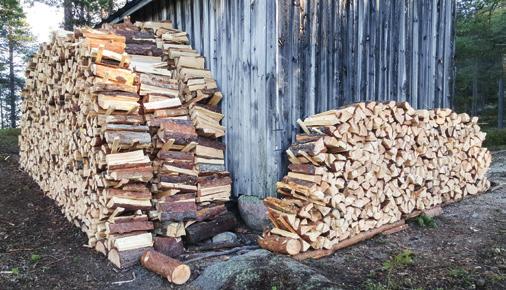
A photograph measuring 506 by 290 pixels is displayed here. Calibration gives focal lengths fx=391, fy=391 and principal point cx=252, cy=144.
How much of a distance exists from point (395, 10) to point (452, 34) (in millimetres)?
2066

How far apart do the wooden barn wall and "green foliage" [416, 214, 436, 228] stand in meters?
2.19

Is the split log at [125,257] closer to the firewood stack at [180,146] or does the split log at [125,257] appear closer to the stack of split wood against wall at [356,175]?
the firewood stack at [180,146]

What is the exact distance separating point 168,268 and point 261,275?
110cm

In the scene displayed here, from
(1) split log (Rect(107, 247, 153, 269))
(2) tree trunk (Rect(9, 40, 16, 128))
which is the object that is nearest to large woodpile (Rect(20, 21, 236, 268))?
(1) split log (Rect(107, 247, 153, 269))

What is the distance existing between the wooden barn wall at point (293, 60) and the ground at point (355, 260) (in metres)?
1.63

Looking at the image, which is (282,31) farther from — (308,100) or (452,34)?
(452,34)

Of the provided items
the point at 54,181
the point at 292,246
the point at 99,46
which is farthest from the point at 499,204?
the point at 54,181

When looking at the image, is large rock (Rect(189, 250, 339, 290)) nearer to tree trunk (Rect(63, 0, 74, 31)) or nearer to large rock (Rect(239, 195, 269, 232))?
large rock (Rect(239, 195, 269, 232))

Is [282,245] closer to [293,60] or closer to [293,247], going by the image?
[293,247]

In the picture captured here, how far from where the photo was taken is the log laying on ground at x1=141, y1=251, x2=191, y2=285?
4.31 metres

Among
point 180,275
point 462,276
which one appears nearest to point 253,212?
point 180,275

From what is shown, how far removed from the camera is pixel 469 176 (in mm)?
7652

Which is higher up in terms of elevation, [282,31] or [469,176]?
[282,31]

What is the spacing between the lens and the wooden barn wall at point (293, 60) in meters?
5.64
